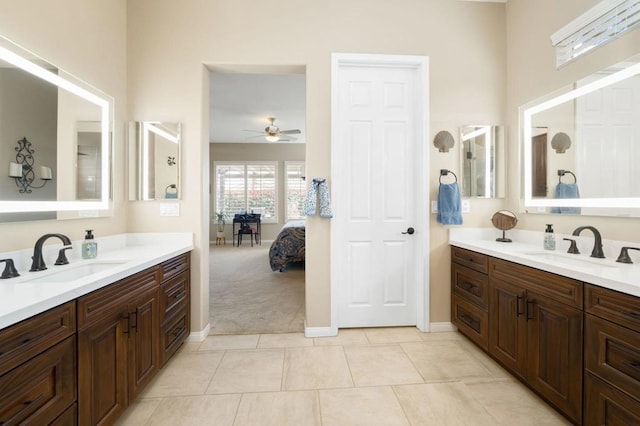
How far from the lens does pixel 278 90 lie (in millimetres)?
4816

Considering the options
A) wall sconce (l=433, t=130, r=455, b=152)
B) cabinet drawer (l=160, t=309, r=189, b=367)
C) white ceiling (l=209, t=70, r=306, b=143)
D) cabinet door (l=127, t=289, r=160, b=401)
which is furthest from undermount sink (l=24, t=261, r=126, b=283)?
wall sconce (l=433, t=130, r=455, b=152)

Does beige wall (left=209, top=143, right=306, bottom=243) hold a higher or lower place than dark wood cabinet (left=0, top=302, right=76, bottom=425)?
higher

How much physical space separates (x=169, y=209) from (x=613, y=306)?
308 centimetres

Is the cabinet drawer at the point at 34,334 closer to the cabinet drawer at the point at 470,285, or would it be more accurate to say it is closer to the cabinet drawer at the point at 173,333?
the cabinet drawer at the point at 173,333

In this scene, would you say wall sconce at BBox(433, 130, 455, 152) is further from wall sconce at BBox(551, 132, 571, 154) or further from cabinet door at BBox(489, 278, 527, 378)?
cabinet door at BBox(489, 278, 527, 378)

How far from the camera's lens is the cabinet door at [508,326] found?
72.8 inches

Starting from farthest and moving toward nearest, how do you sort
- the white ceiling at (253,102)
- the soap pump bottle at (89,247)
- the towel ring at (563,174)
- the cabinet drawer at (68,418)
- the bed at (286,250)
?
1. the bed at (286,250)
2. the white ceiling at (253,102)
3. the towel ring at (563,174)
4. the soap pump bottle at (89,247)
5. the cabinet drawer at (68,418)

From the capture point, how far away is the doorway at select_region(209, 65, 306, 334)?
3.15 meters

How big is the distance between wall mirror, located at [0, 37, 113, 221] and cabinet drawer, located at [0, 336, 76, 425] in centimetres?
91

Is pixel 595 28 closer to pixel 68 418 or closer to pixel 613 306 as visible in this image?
pixel 613 306

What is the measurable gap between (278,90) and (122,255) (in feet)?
12.3

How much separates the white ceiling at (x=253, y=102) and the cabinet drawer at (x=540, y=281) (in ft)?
9.82

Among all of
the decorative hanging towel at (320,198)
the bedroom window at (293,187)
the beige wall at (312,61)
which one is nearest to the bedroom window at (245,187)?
the bedroom window at (293,187)

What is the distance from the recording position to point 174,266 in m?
2.23
